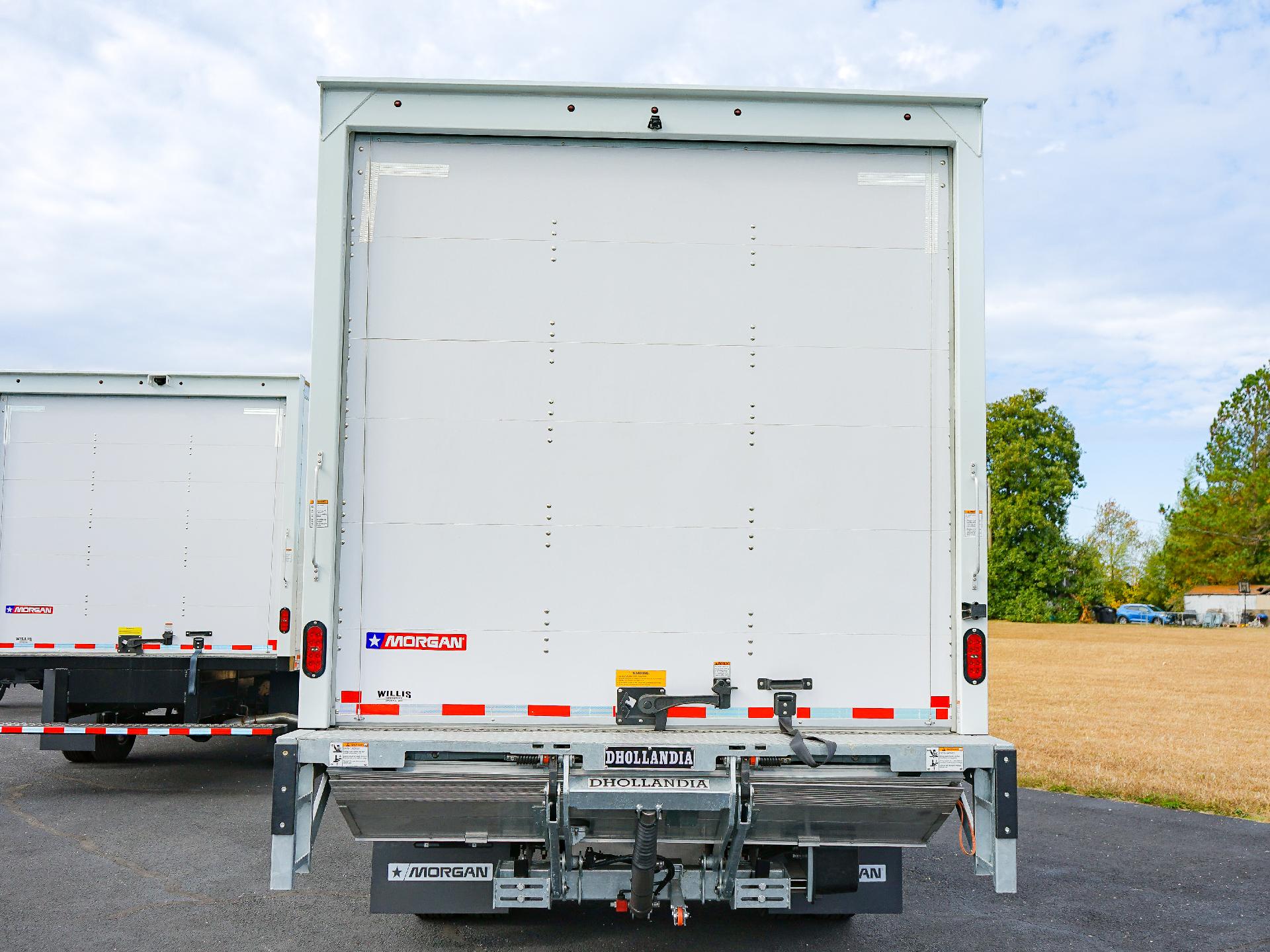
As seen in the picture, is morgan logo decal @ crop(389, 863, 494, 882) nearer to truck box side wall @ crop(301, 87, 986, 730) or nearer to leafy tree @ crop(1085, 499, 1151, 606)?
truck box side wall @ crop(301, 87, 986, 730)

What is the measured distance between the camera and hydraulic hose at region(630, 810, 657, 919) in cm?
403

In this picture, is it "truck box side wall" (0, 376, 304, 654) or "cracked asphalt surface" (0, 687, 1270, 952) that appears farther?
"truck box side wall" (0, 376, 304, 654)

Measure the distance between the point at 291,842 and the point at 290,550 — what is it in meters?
5.29

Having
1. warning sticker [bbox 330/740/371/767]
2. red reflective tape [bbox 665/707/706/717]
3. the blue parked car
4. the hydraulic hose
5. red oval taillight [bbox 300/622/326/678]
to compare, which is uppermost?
red oval taillight [bbox 300/622/326/678]

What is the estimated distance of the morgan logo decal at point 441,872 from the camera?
4566 millimetres

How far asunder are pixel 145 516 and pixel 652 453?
639 centimetres

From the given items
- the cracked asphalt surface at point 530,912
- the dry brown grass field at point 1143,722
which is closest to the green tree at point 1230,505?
the dry brown grass field at point 1143,722

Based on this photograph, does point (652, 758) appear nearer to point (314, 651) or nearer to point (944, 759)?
point (944, 759)

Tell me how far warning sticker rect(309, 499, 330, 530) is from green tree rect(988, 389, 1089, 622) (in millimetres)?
54204

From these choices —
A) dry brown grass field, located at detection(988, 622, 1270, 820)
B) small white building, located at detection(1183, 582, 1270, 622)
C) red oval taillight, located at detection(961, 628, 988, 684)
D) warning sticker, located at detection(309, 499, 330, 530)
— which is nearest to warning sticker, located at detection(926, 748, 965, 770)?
red oval taillight, located at detection(961, 628, 988, 684)

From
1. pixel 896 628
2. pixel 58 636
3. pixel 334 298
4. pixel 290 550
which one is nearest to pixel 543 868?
pixel 896 628

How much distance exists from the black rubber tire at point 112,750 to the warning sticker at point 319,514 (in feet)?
24.2

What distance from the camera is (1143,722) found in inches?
597

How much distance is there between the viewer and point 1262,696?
19.7 meters
